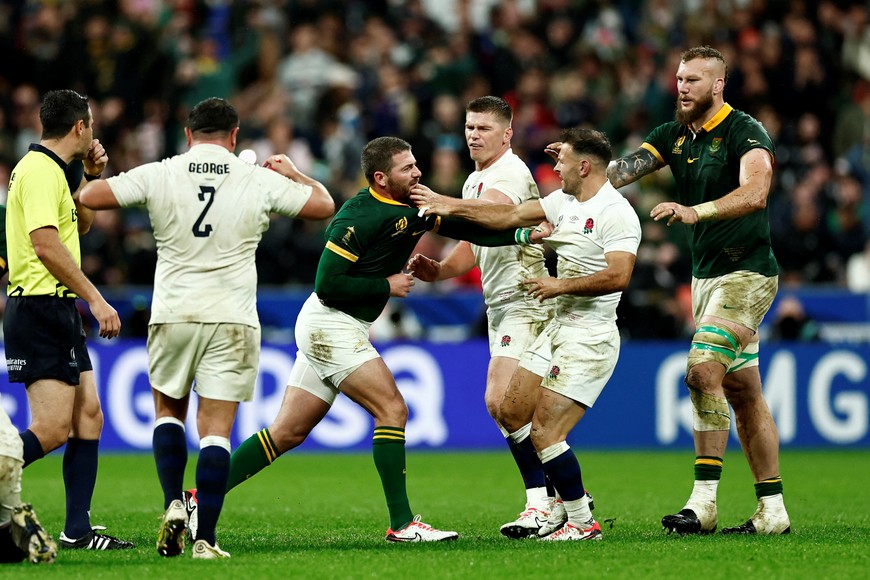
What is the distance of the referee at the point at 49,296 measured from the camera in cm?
766

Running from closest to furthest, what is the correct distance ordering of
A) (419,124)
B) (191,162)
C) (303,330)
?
(191,162) < (303,330) < (419,124)

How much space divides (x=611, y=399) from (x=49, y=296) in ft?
31.3

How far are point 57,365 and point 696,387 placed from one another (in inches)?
155

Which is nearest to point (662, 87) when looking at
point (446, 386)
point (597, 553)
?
point (446, 386)

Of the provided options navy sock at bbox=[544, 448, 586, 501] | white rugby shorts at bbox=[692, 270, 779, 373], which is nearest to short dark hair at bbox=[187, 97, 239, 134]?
navy sock at bbox=[544, 448, 586, 501]

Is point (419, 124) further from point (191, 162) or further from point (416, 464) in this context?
point (191, 162)

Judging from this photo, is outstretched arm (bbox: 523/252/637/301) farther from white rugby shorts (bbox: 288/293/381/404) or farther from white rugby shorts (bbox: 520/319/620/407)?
white rugby shorts (bbox: 288/293/381/404)

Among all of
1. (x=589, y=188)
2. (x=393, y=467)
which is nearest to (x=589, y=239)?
(x=589, y=188)

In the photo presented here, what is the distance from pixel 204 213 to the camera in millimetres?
7500

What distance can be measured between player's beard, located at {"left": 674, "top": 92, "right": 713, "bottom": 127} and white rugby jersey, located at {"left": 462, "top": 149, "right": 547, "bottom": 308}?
3.58ft

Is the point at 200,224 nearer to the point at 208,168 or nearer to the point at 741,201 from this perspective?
the point at 208,168

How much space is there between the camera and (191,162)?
24.6ft

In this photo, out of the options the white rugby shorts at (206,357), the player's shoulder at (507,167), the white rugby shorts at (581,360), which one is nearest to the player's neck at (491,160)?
the player's shoulder at (507,167)

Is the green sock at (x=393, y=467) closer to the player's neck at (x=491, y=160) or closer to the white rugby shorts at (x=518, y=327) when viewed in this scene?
the white rugby shorts at (x=518, y=327)
